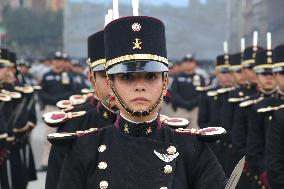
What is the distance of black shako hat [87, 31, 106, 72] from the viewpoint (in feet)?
17.1

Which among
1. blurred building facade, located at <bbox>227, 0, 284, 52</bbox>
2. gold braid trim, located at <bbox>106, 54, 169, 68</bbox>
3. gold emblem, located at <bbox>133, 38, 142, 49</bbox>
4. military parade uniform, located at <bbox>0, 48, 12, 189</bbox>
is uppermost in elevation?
blurred building facade, located at <bbox>227, 0, 284, 52</bbox>

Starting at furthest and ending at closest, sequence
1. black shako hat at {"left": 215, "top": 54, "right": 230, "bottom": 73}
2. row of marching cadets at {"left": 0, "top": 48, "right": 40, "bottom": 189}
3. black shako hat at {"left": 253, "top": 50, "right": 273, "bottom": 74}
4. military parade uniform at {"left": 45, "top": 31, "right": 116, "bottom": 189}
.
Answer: black shako hat at {"left": 215, "top": 54, "right": 230, "bottom": 73}
row of marching cadets at {"left": 0, "top": 48, "right": 40, "bottom": 189}
black shako hat at {"left": 253, "top": 50, "right": 273, "bottom": 74}
military parade uniform at {"left": 45, "top": 31, "right": 116, "bottom": 189}

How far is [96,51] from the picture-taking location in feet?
17.7

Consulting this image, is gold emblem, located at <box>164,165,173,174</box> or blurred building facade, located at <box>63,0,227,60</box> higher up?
blurred building facade, located at <box>63,0,227,60</box>

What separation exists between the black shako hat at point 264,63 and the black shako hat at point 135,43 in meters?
4.32

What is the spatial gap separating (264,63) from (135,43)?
15.1 ft

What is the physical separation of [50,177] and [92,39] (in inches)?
55.8

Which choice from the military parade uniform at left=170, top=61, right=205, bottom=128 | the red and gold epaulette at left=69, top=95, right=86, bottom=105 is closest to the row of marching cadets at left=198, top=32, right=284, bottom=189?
the red and gold epaulette at left=69, top=95, right=86, bottom=105

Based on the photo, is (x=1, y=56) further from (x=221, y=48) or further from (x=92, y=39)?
(x=221, y=48)

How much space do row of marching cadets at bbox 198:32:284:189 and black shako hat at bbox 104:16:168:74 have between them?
2.34 feet

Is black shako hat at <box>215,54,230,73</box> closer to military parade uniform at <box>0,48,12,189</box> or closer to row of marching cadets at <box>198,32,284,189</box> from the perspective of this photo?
row of marching cadets at <box>198,32,284,189</box>

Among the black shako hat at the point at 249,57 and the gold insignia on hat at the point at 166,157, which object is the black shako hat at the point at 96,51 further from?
the black shako hat at the point at 249,57

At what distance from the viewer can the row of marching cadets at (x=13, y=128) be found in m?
8.49

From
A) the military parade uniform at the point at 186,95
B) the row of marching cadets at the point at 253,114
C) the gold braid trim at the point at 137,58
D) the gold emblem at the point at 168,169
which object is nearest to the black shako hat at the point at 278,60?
the row of marching cadets at the point at 253,114
